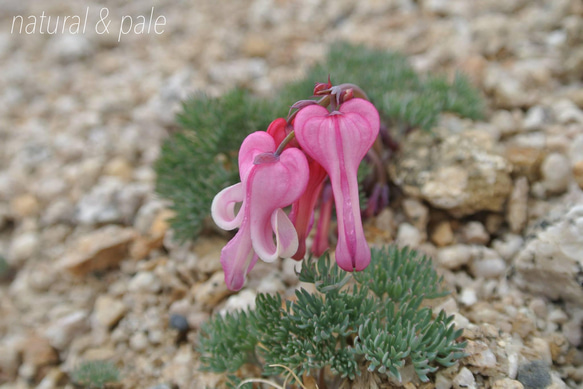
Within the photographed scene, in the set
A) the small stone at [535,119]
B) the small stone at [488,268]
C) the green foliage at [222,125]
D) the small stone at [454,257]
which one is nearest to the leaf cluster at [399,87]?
the green foliage at [222,125]

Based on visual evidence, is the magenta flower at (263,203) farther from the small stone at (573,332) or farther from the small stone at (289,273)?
the small stone at (573,332)

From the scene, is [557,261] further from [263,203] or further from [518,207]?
[263,203]

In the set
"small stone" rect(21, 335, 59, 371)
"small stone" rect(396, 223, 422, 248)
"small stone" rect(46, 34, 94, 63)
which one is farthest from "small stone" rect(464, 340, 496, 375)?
"small stone" rect(46, 34, 94, 63)

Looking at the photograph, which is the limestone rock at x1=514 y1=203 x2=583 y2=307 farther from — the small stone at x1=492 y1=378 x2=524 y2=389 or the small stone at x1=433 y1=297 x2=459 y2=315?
the small stone at x1=492 y1=378 x2=524 y2=389

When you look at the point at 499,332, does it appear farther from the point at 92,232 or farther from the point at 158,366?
the point at 92,232

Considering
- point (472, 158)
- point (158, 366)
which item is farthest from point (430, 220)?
point (158, 366)

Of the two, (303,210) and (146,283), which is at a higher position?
(303,210)

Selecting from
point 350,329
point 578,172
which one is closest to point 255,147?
point 350,329
